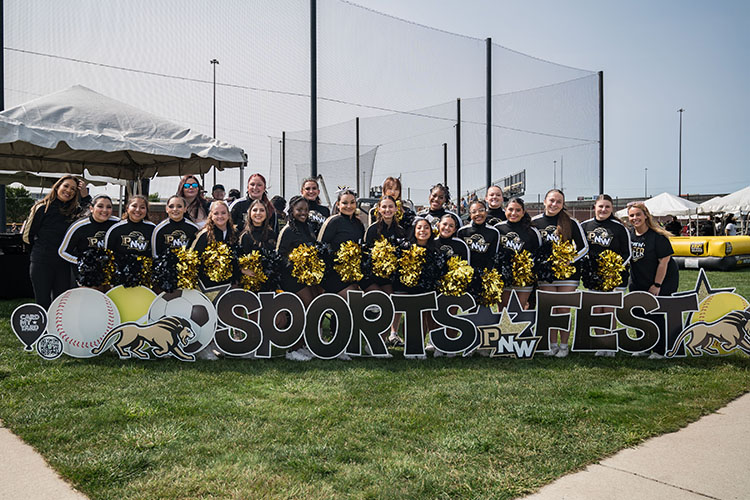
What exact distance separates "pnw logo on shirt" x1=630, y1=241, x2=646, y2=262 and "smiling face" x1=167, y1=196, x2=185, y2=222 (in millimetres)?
4818

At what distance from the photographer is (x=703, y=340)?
5.57m

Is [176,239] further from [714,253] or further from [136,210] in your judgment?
[714,253]

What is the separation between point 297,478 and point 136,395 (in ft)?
6.52

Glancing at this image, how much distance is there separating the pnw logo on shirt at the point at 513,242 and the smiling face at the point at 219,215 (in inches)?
118

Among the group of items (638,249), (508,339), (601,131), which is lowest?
(508,339)

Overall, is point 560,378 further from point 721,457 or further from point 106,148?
point 106,148

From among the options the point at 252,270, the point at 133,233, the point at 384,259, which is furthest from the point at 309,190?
the point at 133,233

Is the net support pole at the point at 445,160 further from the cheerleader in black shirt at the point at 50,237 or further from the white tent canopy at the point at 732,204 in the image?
the white tent canopy at the point at 732,204

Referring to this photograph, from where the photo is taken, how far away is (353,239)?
6027 millimetres

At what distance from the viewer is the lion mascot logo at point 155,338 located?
5402 millimetres

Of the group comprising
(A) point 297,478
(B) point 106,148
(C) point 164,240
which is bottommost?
(A) point 297,478

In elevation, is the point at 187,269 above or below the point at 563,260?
below

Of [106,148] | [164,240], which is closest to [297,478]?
[164,240]

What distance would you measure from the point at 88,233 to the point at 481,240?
4.15m
